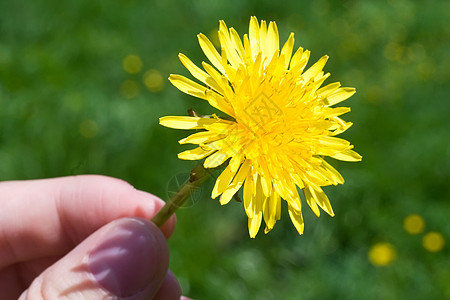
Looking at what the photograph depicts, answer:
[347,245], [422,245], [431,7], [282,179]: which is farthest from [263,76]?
[431,7]

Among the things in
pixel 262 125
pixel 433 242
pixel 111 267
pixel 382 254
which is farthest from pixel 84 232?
pixel 433 242

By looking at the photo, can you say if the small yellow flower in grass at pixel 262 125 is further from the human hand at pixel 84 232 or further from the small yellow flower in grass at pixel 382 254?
the small yellow flower in grass at pixel 382 254

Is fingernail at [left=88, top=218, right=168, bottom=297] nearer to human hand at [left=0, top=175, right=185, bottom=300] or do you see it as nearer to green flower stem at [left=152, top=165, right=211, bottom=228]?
human hand at [left=0, top=175, right=185, bottom=300]

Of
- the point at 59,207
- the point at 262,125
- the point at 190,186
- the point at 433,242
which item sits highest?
the point at 262,125

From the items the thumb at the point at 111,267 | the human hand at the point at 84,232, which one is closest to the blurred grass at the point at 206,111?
the human hand at the point at 84,232

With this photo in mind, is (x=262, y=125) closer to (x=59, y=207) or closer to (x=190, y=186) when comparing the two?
(x=190, y=186)

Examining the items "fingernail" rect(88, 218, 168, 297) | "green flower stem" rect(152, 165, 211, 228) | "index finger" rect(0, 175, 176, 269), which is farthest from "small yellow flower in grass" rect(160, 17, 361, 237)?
"index finger" rect(0, 175, 176, 269)
